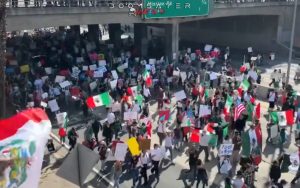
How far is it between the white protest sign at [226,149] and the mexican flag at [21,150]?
29.6 ft

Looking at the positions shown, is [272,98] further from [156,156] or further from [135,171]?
[135,171]

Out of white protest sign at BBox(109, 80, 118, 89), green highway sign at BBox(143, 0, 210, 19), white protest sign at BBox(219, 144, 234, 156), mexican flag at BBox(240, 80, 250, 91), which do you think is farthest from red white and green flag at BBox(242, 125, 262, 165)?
green highway sign at BBox(143, 0, 210, 19)

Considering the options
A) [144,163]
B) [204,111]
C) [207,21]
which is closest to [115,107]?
[204,111]

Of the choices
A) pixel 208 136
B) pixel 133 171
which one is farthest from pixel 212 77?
pixel 133 171

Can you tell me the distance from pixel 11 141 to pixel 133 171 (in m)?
8.98

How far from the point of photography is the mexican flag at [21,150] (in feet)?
20.3

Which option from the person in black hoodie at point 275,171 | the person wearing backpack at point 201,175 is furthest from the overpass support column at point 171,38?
the person in black hoodie at point 275,171

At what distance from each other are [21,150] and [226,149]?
31.4ft

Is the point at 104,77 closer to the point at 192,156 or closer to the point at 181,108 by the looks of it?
the point at 181,108

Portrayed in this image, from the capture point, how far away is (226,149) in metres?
14.7

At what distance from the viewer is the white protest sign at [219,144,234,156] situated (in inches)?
575

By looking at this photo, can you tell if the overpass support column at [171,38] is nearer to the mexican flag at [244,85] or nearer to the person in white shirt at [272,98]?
the mexican flag at [244,85]

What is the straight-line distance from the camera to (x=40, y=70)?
96.9ft

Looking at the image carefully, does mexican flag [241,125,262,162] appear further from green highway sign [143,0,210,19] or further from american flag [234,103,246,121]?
green highway sign [143,0,210,19]
